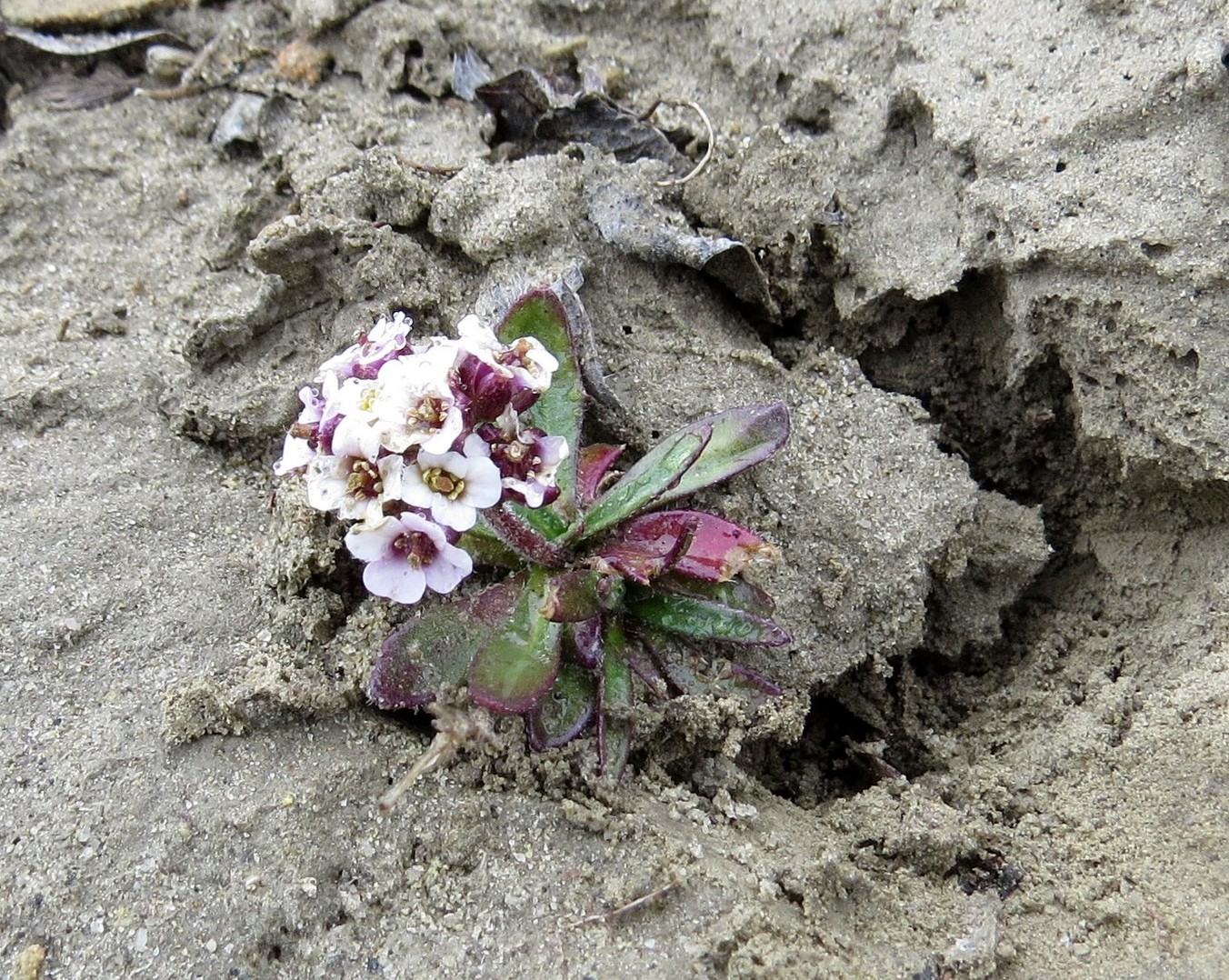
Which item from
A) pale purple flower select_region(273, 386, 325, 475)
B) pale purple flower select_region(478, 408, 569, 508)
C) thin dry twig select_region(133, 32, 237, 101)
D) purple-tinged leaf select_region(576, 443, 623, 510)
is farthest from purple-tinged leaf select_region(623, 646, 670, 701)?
thin dry twig select_region(133, 32, 237, 101)

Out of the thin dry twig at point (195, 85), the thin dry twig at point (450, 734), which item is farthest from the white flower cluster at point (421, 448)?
the thin dry twig at point (195, 85)

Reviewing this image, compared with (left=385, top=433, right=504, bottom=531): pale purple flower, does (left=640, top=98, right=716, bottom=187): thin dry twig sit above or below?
above

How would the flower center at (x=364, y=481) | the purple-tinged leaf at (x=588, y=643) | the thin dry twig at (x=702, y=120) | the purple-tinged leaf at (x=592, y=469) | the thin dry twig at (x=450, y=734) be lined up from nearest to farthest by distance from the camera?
the thin dry twig at (x=450, y=734)
the flower center at (x=364, y=481)
the purple-tinged leaf at (x=588, y=643)
the purple-tinged leaf at (x=592, y=469)
the thin dry twig at (x=702, y=120)

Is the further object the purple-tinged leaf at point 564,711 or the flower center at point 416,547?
the purple-tinged leaf at point 564,711

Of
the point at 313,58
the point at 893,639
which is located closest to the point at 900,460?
the point at 893,639

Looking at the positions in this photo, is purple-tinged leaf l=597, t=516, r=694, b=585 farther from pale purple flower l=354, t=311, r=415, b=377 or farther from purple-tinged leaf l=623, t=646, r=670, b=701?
pale purple flower l=354, t=311, r=415, b=377

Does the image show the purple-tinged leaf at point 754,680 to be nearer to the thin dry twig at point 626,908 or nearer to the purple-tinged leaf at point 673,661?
the purple-tinged leaf at point 673,661
